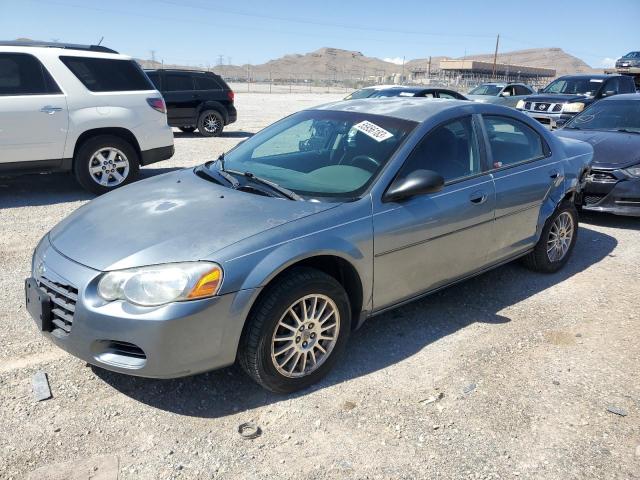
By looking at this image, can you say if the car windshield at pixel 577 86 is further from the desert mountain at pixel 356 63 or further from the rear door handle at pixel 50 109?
the desert mountain at pixel 356 63

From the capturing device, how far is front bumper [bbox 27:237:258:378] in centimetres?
270

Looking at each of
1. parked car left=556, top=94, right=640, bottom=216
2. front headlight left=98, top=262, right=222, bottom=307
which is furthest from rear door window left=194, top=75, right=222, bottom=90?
front headlight left=98, top=262, right=222, bottom=307

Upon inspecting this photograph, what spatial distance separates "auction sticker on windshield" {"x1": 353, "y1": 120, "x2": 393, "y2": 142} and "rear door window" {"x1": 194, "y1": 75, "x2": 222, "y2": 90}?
1213 centimetres

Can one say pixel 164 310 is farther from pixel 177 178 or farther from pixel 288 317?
pixel 177 178

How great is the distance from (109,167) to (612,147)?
6630mm

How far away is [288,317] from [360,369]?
70cm

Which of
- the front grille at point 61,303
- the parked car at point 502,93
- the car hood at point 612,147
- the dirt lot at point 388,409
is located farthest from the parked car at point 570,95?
the front grille at point 61,303

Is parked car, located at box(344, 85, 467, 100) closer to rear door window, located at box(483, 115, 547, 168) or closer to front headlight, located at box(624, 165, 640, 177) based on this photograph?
front headlight, located at box(624, 165, 640, 177)

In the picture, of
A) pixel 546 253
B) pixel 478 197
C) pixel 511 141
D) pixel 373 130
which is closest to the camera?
pixel 373 130

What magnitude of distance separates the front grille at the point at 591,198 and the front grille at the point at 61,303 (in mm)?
6088

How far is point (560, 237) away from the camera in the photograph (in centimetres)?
520

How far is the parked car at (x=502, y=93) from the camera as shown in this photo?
18.7 metres

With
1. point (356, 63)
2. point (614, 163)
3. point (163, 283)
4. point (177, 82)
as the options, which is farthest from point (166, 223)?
point (356, 63)

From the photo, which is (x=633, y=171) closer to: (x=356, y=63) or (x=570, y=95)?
(x=570, y=95)
